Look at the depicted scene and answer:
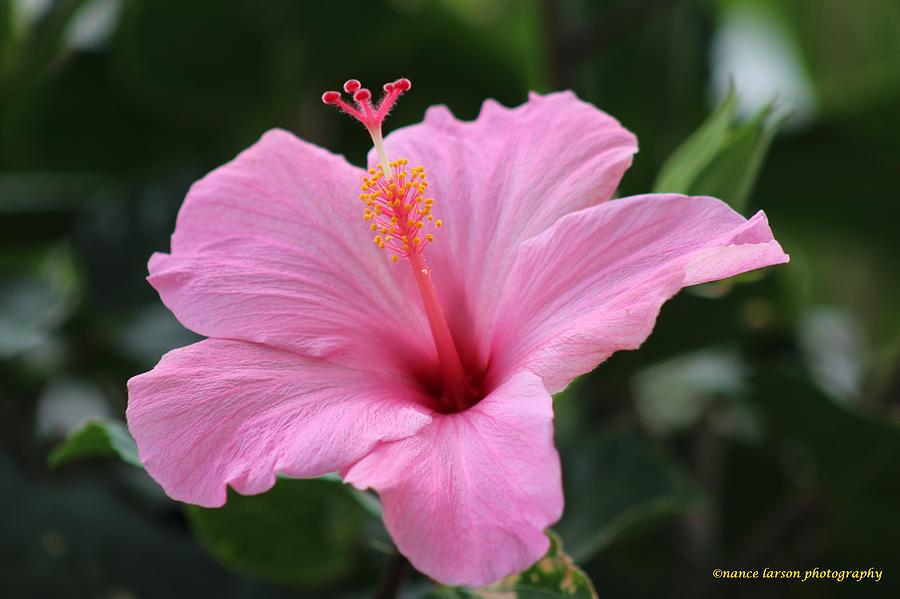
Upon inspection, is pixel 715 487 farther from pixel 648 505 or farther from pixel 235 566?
pixel 235 566

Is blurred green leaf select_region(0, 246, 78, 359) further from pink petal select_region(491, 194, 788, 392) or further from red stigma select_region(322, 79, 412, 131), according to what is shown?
pink petal select_region(491, 194, 788, 392)

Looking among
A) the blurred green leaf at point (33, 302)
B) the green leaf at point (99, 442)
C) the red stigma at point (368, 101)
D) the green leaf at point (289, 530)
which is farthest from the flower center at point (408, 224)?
the blurred green leaf at point (33, 302)

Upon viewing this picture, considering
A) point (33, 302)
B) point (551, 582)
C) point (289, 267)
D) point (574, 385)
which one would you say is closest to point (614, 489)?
point (574, 385)

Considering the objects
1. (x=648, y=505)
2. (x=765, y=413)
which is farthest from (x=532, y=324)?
(x=765, y=413)

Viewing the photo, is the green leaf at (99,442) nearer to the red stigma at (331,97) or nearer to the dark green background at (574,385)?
the dark green background at (574,385)

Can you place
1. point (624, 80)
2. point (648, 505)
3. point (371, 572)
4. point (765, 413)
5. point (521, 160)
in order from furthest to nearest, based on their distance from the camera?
point (624, 80) → point (765, 413) → point (371, 572) → point (648, 505) → point (521, 160)
